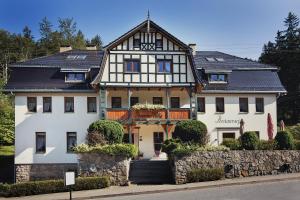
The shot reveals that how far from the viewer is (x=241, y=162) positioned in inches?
1053

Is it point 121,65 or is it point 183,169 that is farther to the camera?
point 121,65

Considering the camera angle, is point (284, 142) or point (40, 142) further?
point (40, 142)

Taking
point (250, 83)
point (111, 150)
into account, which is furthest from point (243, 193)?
point (250, 83)

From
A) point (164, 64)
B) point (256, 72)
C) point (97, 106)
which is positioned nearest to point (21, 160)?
point (97, 106)

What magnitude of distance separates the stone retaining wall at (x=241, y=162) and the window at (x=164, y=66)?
393 inches

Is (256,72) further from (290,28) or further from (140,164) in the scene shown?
(290,28)

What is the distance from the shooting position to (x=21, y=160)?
33.8 metres

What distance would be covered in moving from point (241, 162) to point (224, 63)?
14.2m

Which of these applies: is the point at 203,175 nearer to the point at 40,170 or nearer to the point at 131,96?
the point at 131,96

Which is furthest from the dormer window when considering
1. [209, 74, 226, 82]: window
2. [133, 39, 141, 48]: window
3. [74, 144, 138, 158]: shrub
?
[74, 144, 138, 158]: shrub

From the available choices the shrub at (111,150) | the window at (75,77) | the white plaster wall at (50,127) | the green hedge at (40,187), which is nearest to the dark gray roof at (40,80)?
the window at (75,77)

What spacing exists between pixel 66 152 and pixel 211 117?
39.2 ft

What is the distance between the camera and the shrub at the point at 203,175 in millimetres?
25703

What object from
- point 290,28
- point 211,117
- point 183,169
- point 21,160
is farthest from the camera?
point 290,28
